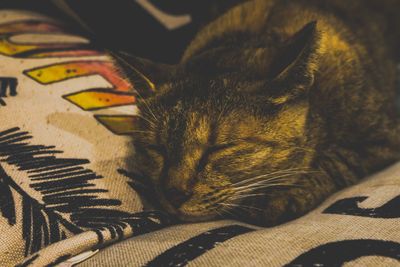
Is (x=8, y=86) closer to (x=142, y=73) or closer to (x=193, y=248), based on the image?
(x=142, y=73)

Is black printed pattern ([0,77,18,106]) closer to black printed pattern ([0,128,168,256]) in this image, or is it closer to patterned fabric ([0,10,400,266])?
patterned fabric ([0,10,400,266])

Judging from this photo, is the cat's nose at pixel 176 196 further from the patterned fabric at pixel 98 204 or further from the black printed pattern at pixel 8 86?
the black printed pattern at pixel 8 86

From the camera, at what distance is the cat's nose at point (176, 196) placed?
82 cm

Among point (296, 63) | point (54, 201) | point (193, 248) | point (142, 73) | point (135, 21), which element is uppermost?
point (135, 21)

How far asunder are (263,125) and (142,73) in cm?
30

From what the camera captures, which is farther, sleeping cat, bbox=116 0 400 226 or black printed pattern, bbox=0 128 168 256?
sleeping cat, bbox=116 0 400 226

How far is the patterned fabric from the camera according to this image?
596mm

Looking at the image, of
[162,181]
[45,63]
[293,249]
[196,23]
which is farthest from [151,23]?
[293,249]

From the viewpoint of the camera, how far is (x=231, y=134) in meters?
0.84

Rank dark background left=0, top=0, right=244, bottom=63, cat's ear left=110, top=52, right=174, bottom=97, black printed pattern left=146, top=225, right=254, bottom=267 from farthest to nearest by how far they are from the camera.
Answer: dark background left=0, top=0, right=244, bottom=63 < cat's ear left=110, top=52, right=174, bottom=97 < black printed pattern left=146, top=225, right=254, bottom=267

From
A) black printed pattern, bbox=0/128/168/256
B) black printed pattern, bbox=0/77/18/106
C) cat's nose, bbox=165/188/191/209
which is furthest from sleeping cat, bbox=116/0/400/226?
black printed pattern, bbox=0/77/18/106

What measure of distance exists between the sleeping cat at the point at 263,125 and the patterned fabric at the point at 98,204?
0.06 m

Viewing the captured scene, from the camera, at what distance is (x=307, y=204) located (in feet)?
2.88

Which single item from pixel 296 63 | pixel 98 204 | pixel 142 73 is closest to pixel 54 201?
pixel 98 204
